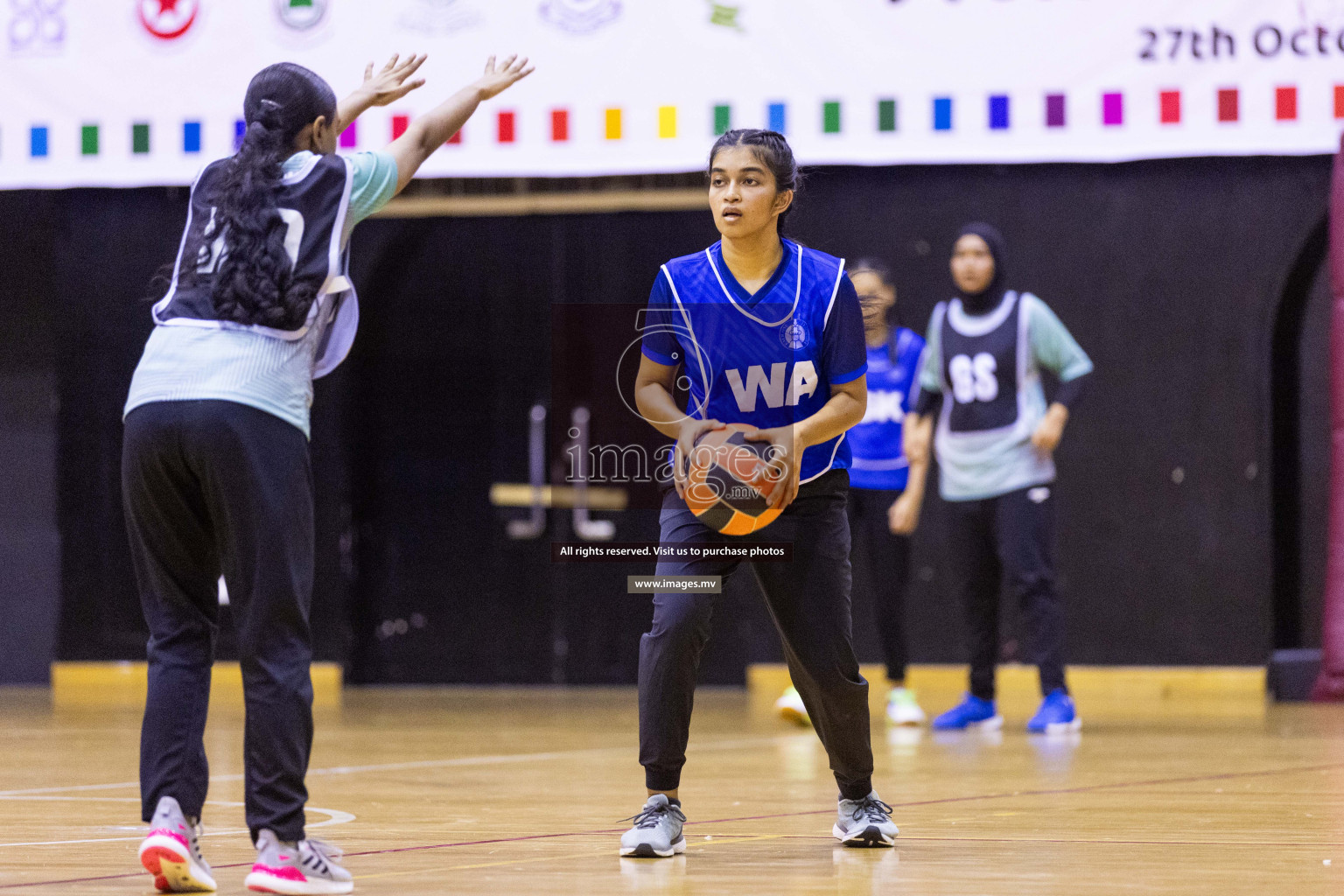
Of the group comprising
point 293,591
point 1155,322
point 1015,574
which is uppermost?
point 1155,322

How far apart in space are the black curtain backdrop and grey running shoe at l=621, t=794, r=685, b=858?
443 centimetres

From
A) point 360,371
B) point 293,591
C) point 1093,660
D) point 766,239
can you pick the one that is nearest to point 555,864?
point 293,591

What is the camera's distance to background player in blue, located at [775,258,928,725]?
6471 millimetres

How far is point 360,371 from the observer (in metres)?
8.80

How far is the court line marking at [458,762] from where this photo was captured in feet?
14.5

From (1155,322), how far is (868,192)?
1.45 m

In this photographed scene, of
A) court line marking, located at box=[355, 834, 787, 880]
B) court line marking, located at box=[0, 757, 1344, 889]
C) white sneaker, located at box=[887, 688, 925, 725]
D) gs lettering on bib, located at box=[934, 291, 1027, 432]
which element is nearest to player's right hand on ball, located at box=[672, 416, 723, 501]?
court line marking, located at box=[355, 834, 787, 880]

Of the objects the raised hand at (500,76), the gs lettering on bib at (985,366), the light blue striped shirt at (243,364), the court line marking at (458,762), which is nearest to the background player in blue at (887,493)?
the gs lettering on bib at (985,366)

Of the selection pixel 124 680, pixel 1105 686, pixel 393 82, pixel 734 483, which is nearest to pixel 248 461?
pixel 393 82

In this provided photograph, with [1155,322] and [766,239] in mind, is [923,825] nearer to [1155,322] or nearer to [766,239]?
[766,239]

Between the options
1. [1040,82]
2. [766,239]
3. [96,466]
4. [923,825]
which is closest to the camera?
[766,239]

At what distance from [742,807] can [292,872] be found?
1.59 m

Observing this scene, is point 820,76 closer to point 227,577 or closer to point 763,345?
point 763,345

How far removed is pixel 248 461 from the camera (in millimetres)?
2693
